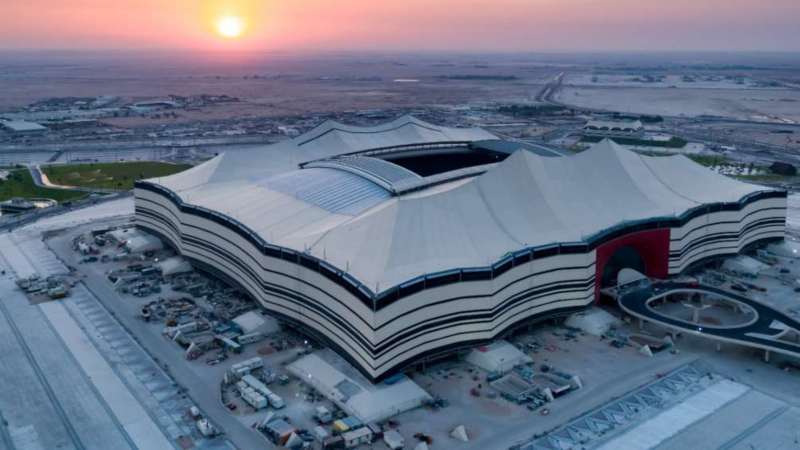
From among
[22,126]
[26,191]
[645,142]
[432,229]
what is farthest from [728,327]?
[22,126]

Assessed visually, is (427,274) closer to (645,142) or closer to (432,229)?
(432,229)

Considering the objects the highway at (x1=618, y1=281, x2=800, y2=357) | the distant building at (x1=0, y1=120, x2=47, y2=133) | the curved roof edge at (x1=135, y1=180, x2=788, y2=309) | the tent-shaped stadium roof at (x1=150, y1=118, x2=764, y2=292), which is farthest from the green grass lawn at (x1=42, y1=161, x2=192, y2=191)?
the highway at (x1=618, y1=281, x2=800, y2=357)

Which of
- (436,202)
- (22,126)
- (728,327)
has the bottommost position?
(728,327)

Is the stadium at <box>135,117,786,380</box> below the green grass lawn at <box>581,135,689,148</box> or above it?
above

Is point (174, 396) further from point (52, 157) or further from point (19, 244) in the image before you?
point (52, 157)

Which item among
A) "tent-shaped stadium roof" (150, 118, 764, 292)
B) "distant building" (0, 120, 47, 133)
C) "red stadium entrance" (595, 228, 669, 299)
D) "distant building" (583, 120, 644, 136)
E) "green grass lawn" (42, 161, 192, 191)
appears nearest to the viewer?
"tent-shaped stadium roof" (150, 118, 764, 292)

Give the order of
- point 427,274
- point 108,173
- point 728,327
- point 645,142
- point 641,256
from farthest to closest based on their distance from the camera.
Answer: point 645,142 < point 108,173 < point 641,256 < point 728,327 < point 427,274

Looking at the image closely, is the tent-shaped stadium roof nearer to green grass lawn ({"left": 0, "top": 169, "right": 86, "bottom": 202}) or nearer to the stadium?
the stadium
